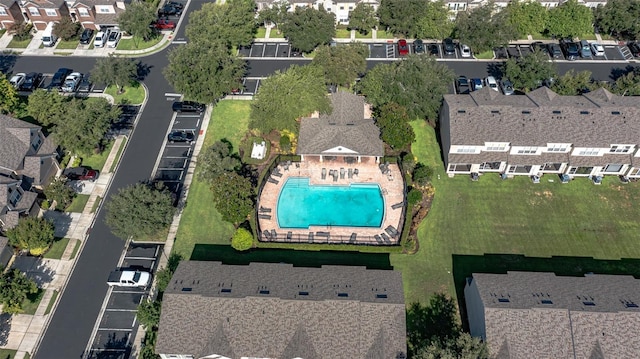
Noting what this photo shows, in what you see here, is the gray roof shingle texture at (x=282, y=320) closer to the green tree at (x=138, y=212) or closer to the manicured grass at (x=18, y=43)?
the green tree at (x=138, y=212)

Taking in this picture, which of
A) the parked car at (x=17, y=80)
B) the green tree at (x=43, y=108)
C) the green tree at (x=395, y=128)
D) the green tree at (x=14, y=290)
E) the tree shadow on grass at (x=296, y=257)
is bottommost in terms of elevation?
the green tree at (x=14, y=290)

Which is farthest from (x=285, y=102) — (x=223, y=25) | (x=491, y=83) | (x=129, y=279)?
(x=491, y=83)

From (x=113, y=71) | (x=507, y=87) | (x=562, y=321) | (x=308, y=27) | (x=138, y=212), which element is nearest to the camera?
(x=562, y=321)

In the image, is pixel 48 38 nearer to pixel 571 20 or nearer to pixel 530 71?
pixel 530 71

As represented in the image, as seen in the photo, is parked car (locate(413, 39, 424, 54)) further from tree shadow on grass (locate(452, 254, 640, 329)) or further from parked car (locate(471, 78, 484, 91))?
tree shadow on grass (locate(452, 254, 640, 329))

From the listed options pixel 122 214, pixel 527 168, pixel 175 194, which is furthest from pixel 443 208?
pixel 122 214

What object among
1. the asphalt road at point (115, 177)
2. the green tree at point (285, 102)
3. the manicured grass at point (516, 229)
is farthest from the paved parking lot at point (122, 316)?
the manicured grass at point (516, 229)

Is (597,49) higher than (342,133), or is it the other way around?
(597,49)
